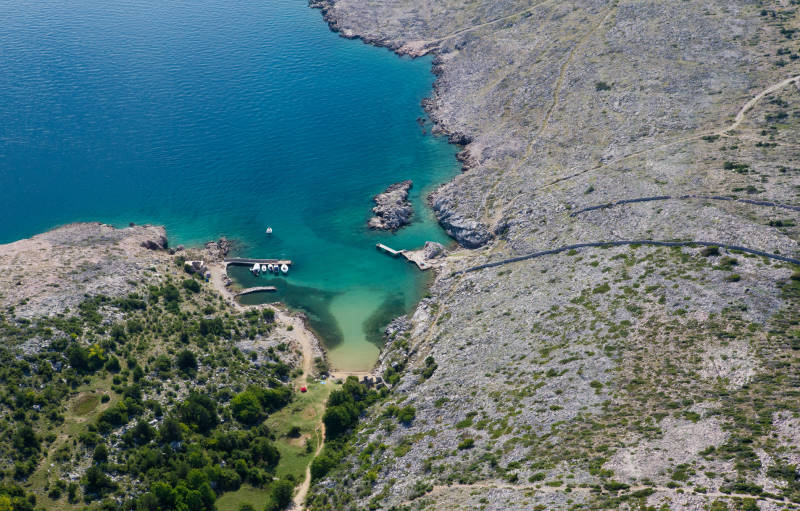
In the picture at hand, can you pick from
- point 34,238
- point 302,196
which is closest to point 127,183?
point 34,238

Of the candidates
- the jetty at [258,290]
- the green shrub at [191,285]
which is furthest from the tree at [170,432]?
the jetty at [258,290]

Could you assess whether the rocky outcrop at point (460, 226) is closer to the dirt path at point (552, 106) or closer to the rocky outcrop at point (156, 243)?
the dirt path at point (552, 106)

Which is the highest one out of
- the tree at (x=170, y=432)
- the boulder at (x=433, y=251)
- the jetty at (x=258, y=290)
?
the boulder at (x=433, y=251)

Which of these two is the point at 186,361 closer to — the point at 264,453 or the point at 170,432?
the point at 170,432

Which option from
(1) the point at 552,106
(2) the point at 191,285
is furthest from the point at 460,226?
(2) the point at 191,285

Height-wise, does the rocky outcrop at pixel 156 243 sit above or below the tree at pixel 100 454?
above

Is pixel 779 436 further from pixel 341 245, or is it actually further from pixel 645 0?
pixel 645 0
